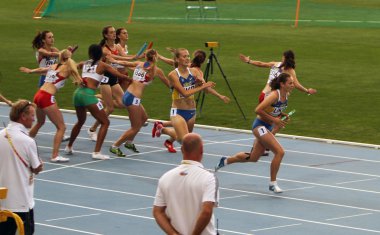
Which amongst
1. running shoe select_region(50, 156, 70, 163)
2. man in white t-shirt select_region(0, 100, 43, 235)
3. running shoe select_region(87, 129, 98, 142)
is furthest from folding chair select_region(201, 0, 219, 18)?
man in white t-shirt select_region(0, 100, 43, 235)

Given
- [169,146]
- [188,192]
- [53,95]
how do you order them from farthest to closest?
[169,146] < [53,95] < [188,192]

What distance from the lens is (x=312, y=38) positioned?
37.1 m

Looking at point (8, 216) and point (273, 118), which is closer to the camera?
point (8, 216)

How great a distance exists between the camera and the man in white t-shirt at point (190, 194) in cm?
936

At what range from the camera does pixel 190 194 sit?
9453 mm

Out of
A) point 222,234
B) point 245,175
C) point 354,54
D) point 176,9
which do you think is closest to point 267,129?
point 245,175

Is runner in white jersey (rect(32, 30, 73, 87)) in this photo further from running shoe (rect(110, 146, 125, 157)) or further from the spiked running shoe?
the spiked running shoe

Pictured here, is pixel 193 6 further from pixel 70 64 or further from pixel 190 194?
pixel 190 194

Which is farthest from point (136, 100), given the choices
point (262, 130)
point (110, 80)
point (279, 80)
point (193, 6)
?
point (193, 6)

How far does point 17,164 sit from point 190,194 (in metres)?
2.74

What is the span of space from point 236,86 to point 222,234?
13.9m

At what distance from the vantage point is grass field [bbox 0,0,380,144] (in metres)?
23.4

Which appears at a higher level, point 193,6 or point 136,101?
point 136,101

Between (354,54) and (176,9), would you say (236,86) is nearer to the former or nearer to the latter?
(354,54)
